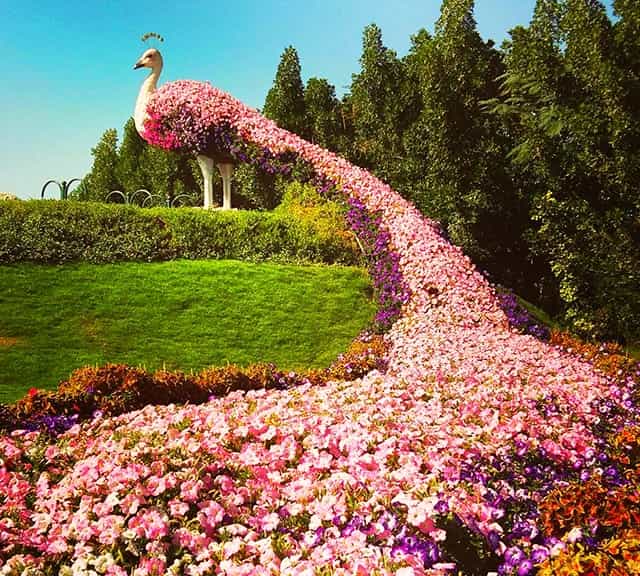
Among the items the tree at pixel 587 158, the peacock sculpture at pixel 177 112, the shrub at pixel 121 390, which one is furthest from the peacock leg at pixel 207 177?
the shrub at pixel 121 390

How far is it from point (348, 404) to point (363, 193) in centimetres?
950

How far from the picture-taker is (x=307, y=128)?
2420cm

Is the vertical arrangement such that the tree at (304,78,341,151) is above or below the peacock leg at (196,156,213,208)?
above

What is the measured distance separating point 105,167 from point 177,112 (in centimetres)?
1971

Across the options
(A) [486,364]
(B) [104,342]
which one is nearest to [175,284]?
(B) [104,342]

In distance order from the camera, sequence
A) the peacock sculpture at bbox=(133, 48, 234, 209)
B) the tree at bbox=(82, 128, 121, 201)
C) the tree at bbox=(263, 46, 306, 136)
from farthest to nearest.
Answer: the tree at bbox=(82, 128, 121, 201) < the tree at bbox=(263, 46, 306, 136) < the peacock sculpture at bbox=(133, 48, 234, 209)

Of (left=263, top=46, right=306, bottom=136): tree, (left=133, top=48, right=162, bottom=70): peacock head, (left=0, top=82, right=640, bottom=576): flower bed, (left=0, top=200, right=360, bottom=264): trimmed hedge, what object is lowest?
(left=0, top=82, right=640, bottom=576): flower bed

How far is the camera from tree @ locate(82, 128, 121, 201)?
108ft

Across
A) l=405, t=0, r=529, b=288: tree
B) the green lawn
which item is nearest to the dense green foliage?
l=405, t=0, r=529, b=288: tree

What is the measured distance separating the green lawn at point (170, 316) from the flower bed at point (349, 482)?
3002mm

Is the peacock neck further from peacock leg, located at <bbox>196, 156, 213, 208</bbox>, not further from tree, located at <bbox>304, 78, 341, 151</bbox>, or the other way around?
tree, located at <bbox>304, 78, 341, 151</bbox>

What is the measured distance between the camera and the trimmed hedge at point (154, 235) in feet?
38.0

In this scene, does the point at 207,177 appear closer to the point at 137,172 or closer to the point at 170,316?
the point at 170,316

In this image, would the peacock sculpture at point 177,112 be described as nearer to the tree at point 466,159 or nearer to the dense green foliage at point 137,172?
the tree at point 466,159
